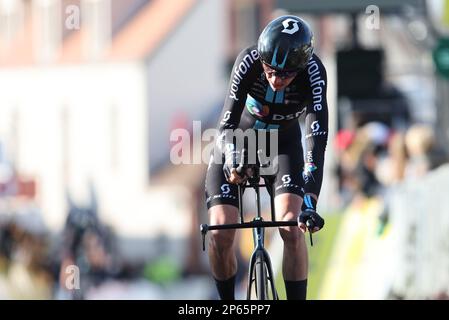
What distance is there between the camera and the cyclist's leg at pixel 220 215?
24.4 feet

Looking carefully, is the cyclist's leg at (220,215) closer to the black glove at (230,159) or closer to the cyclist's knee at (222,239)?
the cyclist's knee at (222,239)

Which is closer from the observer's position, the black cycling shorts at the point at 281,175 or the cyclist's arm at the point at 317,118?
the cyclist's arm at the point at 317,118

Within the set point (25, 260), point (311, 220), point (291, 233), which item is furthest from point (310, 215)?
point (25, 260)

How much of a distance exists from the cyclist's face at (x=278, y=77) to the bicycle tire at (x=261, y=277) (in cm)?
114

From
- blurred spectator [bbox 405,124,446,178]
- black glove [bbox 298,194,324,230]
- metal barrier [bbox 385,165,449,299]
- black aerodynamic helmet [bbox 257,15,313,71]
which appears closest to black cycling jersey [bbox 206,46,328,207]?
black glove [bbox 298,194,324,230]

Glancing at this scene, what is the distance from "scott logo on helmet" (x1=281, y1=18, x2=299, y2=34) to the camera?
675cm

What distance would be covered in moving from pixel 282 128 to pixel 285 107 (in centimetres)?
22

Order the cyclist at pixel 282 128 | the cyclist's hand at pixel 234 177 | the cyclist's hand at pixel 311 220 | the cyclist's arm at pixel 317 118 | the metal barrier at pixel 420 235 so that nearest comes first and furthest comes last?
the cyclist's hand at pixel 311 220 → the cyclist at pixel 282 128 → the cyclist's hand at pixel 234 177 → the cyclist's arm at pixel 317 118 → the metal barrier at pixel 420 235

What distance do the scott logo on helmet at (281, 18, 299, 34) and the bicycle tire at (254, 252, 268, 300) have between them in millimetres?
1434

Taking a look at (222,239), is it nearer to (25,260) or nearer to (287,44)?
(287,44)

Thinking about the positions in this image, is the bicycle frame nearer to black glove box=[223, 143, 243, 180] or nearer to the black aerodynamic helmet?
black glove box=[223, 143, 243, 180]

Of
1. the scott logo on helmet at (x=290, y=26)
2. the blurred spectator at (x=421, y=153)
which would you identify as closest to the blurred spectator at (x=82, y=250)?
the scott logo on helmet at (x=290, y=26)

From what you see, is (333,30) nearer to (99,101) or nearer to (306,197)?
(99,101)

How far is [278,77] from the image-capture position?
683 centimetres
